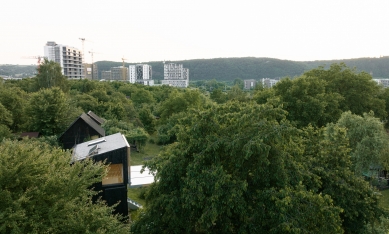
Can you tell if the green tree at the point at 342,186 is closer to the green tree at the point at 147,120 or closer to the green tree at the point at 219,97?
the green tree at the point at 147,120

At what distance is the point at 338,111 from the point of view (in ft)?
88.3

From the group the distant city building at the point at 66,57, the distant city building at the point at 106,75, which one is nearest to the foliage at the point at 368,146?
the distant city building at the point at 66,57

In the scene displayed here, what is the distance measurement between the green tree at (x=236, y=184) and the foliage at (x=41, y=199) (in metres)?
2.01

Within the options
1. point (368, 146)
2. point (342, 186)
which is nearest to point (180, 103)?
point (368, 146)

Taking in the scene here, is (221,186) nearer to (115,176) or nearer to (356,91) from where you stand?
(115,176)

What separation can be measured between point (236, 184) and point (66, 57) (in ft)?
363

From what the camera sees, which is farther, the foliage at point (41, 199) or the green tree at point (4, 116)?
the green tree at point (4, 116)

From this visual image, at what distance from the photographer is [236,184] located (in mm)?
8664

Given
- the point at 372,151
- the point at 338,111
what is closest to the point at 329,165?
the point at 372,151

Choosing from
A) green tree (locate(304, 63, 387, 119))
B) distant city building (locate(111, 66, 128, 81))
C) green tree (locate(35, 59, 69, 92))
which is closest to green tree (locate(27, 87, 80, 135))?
green tree (locate(35, 59, 69, 92))

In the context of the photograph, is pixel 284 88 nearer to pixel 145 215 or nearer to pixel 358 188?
pixel 358 188

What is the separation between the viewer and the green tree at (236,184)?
8.31 metres

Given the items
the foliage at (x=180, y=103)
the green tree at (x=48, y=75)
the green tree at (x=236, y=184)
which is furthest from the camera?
the green tree at (x=48, y=75)

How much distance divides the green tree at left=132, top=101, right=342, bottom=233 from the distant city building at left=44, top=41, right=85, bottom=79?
332 ft
